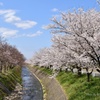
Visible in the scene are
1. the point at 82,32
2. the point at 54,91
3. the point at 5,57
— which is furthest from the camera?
the point at 5,57

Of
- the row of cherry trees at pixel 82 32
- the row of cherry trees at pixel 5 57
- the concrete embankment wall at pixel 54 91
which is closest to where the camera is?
the row of cherry trees at pixel 82 32

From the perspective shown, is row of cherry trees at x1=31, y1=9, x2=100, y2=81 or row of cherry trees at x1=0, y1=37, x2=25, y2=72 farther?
row of cherry trees at x1=0, y1=37, x2=25, y2=72

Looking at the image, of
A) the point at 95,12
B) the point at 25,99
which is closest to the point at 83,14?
the point at 95,12

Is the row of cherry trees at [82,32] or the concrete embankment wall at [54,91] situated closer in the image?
the row of cherry trees at [82,32]

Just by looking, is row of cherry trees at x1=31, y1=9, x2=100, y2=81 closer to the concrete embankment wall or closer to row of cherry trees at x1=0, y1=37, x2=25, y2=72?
the concrete embankment wall

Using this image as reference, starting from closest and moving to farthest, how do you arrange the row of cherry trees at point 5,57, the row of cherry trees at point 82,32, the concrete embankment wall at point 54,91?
the row of cherry trees at point 82,32 → the concrete embankment wall at point 54,91 → the row of cherry trees at point 5,57

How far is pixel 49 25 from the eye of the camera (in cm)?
1847

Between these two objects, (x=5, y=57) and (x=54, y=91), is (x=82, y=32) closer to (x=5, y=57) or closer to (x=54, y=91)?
(x=54, y=91)

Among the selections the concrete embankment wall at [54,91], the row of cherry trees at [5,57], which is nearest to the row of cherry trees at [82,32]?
the concrete embankment wall at [54,91]

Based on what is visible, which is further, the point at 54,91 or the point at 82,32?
the point at 54,91

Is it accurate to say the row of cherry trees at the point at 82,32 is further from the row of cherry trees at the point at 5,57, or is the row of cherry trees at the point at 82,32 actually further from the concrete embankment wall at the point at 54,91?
the row of cherry trees at the point at 5,57

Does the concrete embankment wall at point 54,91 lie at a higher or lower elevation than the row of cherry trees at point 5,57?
lower

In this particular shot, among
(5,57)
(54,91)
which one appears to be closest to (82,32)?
(54,91)

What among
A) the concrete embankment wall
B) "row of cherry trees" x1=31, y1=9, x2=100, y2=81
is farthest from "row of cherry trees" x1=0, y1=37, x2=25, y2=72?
"row of cherry trees" x1=31, y1=9, x2=100, y2=81
